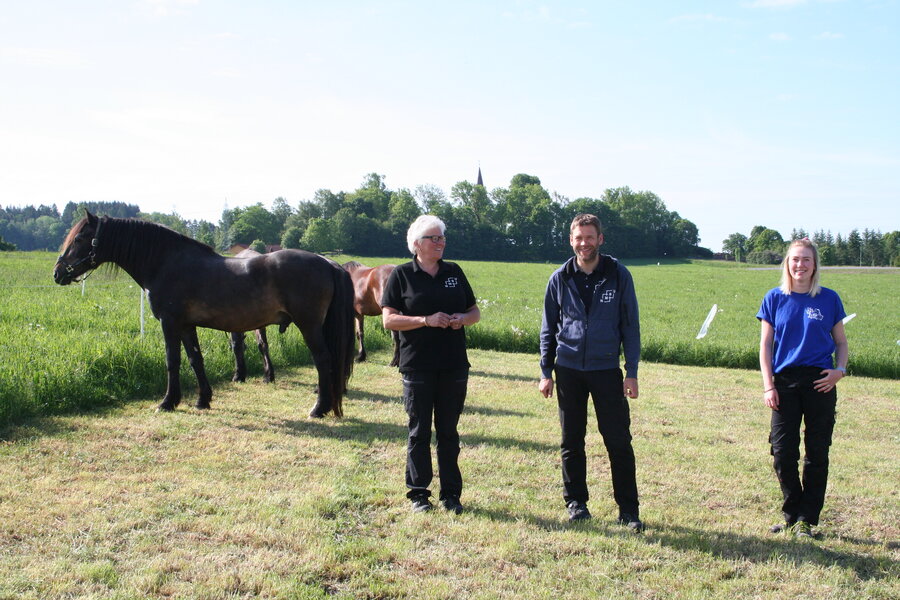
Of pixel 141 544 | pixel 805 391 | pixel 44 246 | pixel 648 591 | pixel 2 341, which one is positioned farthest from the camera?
pixel 44 246

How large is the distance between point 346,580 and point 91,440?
3.47m

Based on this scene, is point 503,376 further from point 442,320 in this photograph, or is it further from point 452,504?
point 442,320

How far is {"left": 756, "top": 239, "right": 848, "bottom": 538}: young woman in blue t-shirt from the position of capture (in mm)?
3859

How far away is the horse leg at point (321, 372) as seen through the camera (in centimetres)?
671

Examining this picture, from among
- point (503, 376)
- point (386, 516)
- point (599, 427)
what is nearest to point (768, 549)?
point (599, 427)

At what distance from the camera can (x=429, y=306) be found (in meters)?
4.10

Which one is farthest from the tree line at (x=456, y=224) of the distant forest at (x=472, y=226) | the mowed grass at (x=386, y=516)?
the mowed grass at (x=386, y=516)

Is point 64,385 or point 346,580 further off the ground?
point 64,385

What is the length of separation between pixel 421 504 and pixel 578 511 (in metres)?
1.03

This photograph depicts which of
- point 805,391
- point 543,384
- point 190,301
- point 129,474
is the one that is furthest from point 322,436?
point 805,391

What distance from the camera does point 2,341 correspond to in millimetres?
7602

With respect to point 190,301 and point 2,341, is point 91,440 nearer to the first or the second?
point 190,301

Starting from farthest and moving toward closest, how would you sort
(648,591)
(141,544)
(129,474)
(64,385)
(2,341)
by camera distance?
(2,341) < (64,385) < (129,474) < (141,544) < (648,591)

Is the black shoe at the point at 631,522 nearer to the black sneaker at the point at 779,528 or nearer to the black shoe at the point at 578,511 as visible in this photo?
the black shoe at the point at 578,511
